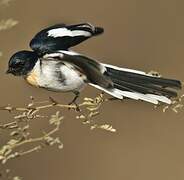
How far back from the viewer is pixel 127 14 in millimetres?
2709

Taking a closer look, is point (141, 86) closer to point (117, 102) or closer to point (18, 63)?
point (18, 63)

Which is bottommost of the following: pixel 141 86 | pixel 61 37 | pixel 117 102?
pixel 117 102

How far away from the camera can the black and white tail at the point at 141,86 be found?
116 centimetres

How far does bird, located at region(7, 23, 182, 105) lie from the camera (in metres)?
1.10

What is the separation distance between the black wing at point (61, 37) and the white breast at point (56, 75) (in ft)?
0.12

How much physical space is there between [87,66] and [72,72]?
0.07 meters

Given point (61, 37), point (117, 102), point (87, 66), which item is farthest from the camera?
point (117, 102)

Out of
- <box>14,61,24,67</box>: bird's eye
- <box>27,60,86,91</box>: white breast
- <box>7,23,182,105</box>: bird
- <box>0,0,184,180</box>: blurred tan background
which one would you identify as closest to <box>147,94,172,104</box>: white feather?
<box>7,23,182,105</box>: bird

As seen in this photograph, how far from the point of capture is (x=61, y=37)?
119 cm

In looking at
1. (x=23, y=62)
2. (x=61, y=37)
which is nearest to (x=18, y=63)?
(x=23, y=62)

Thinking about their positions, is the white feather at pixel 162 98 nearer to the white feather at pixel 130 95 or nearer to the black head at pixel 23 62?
the white feather at pixel 130 95

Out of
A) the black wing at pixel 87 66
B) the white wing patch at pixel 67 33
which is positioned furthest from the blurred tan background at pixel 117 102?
the black wing at pixel 87 66

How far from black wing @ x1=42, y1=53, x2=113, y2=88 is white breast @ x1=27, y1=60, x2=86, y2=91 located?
2 cm

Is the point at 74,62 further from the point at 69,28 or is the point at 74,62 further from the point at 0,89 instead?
the point at 0,89
